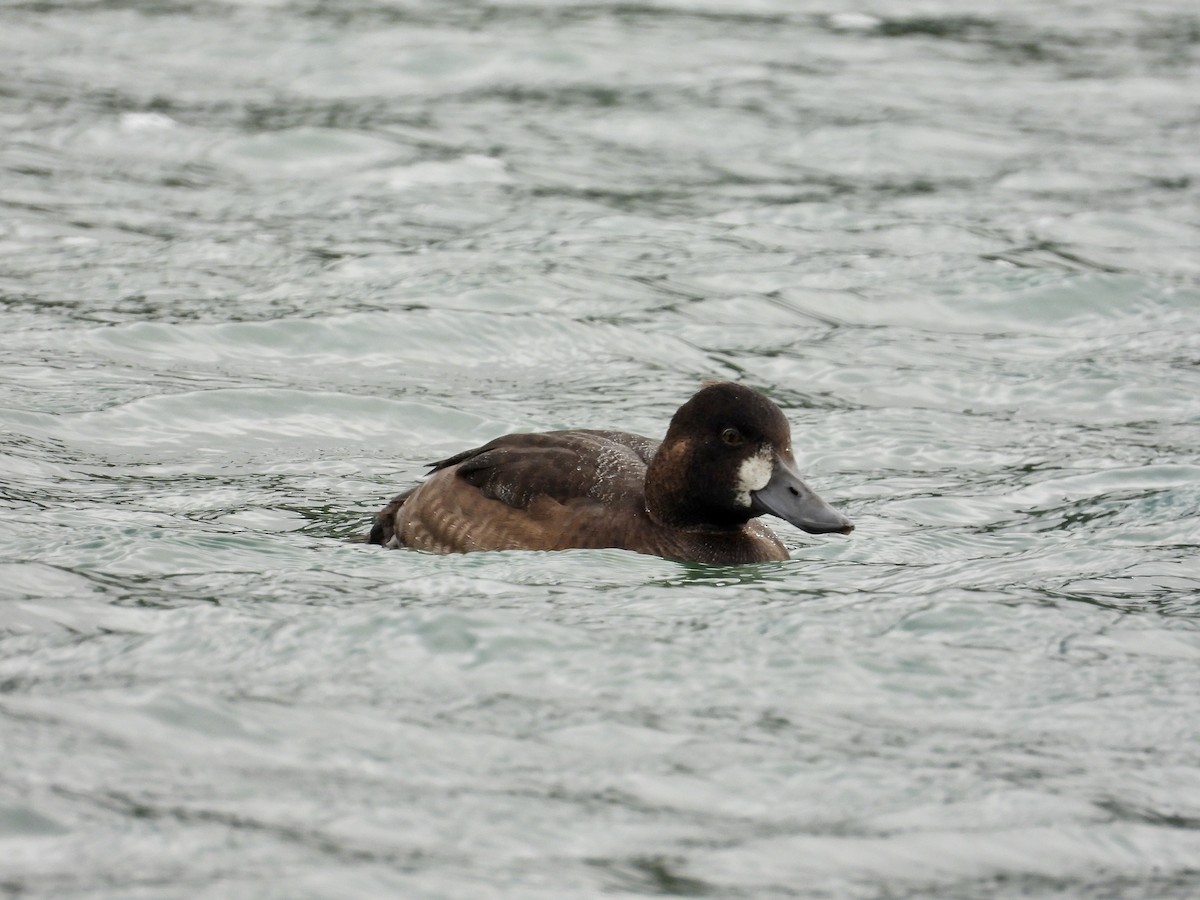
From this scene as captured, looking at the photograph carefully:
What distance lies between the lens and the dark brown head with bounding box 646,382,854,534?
22.8 feet

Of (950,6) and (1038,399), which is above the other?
(950,6)

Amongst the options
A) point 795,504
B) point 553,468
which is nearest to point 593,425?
point 553,468

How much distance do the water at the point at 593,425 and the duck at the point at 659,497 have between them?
160 mm

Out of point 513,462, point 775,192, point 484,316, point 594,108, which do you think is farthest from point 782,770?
point 594,108

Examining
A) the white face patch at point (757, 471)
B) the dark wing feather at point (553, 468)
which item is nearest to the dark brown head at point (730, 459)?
the white face patch at point (757, 471)

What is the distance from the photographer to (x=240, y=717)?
5.22 meters

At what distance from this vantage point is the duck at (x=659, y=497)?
6961 mm

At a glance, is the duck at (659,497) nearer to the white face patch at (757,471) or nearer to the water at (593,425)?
the white face patch at (757,471)

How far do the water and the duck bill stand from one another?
0.20 metres

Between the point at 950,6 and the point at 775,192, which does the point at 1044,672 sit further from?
the point at 950,6

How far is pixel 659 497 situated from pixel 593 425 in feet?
6.37

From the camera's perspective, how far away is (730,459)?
22.9 ft

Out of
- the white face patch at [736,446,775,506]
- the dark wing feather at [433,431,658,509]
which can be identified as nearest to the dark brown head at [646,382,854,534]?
the white face patch at [736,446,775,506]

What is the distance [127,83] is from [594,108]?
11.1 ft
